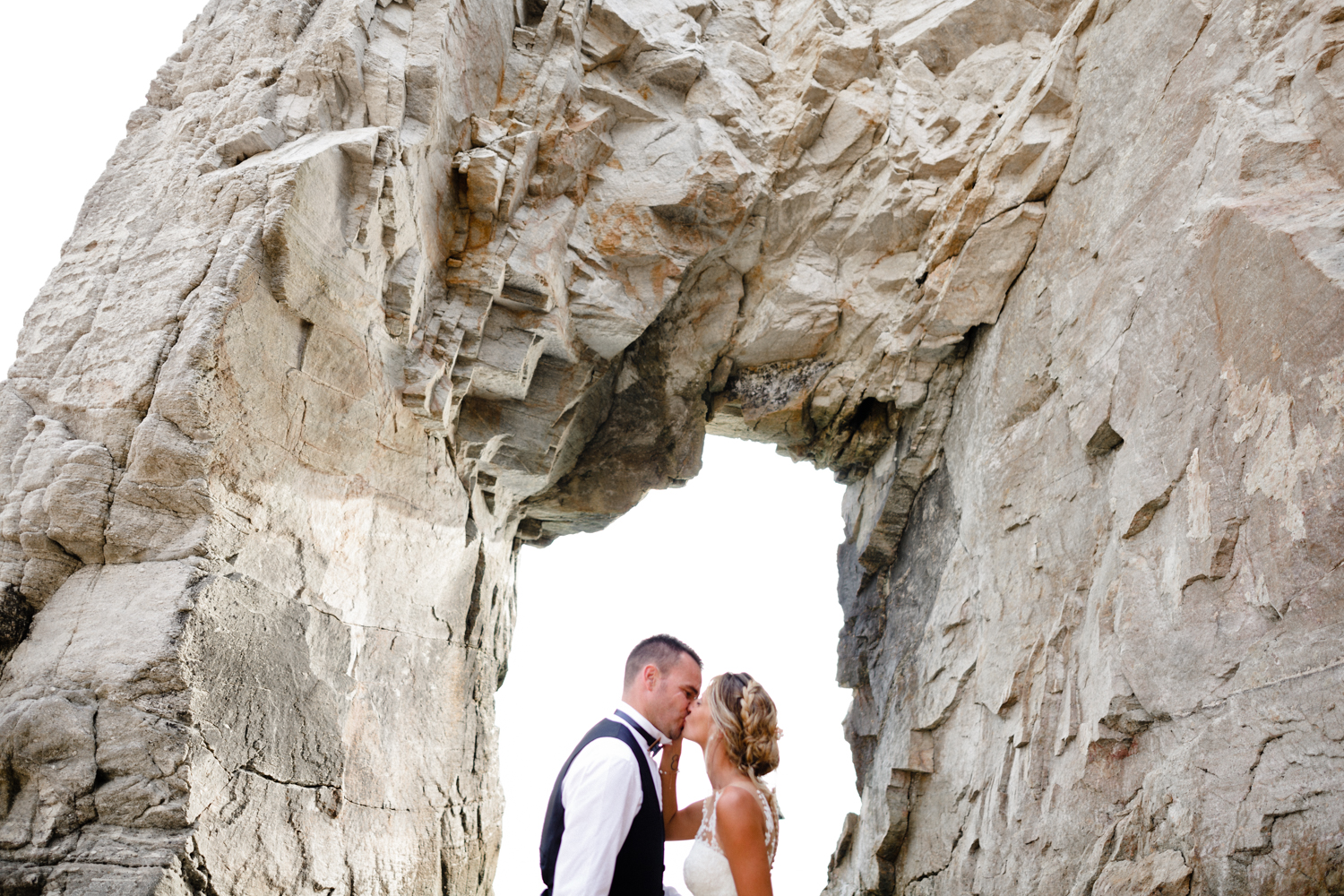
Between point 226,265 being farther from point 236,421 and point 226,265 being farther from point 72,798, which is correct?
point 72,798

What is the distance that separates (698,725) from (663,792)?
14.6 inches

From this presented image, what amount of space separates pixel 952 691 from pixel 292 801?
140 inches

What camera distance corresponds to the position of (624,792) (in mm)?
2770

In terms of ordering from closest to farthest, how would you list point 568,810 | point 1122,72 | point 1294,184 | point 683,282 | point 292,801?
point 568,810 → point 1294,184 → point 292,801 → point 1122,72 → point 683,282

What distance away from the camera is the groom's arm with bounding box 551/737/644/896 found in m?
2.66

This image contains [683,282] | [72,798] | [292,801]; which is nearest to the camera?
[72,798]

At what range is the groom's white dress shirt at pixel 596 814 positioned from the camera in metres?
2.66

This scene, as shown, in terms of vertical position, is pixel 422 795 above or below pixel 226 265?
below

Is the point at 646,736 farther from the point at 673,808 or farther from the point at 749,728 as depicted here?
the point at 673,808

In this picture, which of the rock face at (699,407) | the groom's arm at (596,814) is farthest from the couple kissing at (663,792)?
the rock face at (699,407)

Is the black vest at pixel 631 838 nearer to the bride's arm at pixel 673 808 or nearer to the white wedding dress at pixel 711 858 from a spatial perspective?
the white wedding dress at pixel 711 858

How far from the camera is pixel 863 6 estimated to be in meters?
6.30

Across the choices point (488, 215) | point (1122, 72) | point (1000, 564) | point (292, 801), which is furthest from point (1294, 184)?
point (292, 801)

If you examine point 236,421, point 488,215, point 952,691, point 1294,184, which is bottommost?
point 952,691
